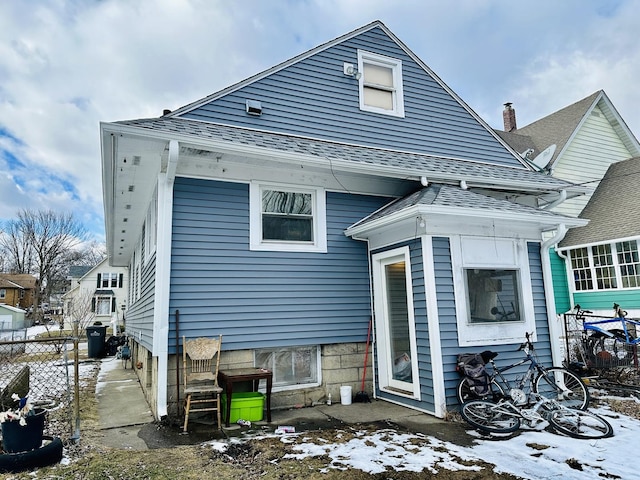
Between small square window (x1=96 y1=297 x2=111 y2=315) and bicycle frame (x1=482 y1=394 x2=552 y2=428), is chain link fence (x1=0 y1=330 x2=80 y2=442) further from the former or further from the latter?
small square window (x1=96 y1=297 x2=111 y2=315)

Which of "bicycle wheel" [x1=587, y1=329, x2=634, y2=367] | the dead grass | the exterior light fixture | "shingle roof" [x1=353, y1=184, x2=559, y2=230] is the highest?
the exterior light fixture

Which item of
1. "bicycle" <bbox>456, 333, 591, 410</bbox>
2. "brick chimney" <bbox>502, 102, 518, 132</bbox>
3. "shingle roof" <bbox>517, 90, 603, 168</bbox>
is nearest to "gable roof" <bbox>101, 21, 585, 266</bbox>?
"bicycle" <bbox>456, 333, 591, 410</bbox>

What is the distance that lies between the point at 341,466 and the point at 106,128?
430cm

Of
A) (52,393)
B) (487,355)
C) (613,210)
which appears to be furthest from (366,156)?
(613,210)

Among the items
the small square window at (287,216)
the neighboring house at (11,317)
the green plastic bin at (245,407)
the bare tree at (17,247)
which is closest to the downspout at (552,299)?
the small square window at (287,216)

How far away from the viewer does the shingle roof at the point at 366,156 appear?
541cm

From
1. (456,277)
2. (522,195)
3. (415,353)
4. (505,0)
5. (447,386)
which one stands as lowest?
(447,386)

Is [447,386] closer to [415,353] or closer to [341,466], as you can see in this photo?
[415,353]

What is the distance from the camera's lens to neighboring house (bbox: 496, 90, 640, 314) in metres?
12.4

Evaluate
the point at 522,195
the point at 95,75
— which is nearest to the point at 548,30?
the point at 522,195

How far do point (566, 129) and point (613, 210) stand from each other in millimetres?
3331

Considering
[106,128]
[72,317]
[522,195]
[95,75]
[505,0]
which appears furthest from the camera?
[72,317]

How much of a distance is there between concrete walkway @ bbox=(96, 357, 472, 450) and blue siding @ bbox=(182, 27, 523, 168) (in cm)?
425

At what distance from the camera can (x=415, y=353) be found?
18.3ft
